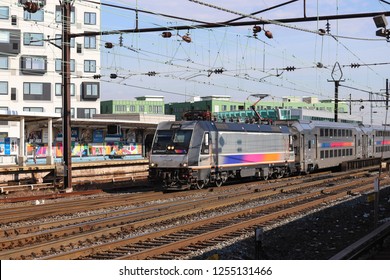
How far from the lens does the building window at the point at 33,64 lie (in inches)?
2226

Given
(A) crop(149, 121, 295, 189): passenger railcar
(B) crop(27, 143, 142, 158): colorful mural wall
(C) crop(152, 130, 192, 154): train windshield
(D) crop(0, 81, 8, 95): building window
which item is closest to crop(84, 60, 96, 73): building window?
(D) crop(0, 81, 8, 95): building window

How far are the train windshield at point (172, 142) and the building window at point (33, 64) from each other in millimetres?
35915

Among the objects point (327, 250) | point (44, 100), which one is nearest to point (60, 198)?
point (327, 250)

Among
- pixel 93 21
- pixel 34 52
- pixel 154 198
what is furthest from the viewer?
pixel 93 21

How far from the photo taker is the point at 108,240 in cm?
1300

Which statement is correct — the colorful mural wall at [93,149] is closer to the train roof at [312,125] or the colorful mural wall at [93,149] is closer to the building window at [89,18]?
the train roof at [312,125]

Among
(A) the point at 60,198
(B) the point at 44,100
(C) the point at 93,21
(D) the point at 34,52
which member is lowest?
(A) the point at 60,198

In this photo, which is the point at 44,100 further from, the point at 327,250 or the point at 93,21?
the point at 327,250

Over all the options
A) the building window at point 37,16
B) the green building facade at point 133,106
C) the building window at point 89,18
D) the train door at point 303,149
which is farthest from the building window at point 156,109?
the train door at point 303,149

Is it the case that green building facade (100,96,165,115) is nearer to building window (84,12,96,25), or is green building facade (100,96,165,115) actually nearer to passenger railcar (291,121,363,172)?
building window (84,12,96,25)

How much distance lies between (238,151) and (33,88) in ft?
120

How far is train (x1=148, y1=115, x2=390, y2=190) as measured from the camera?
23766 millimetres
